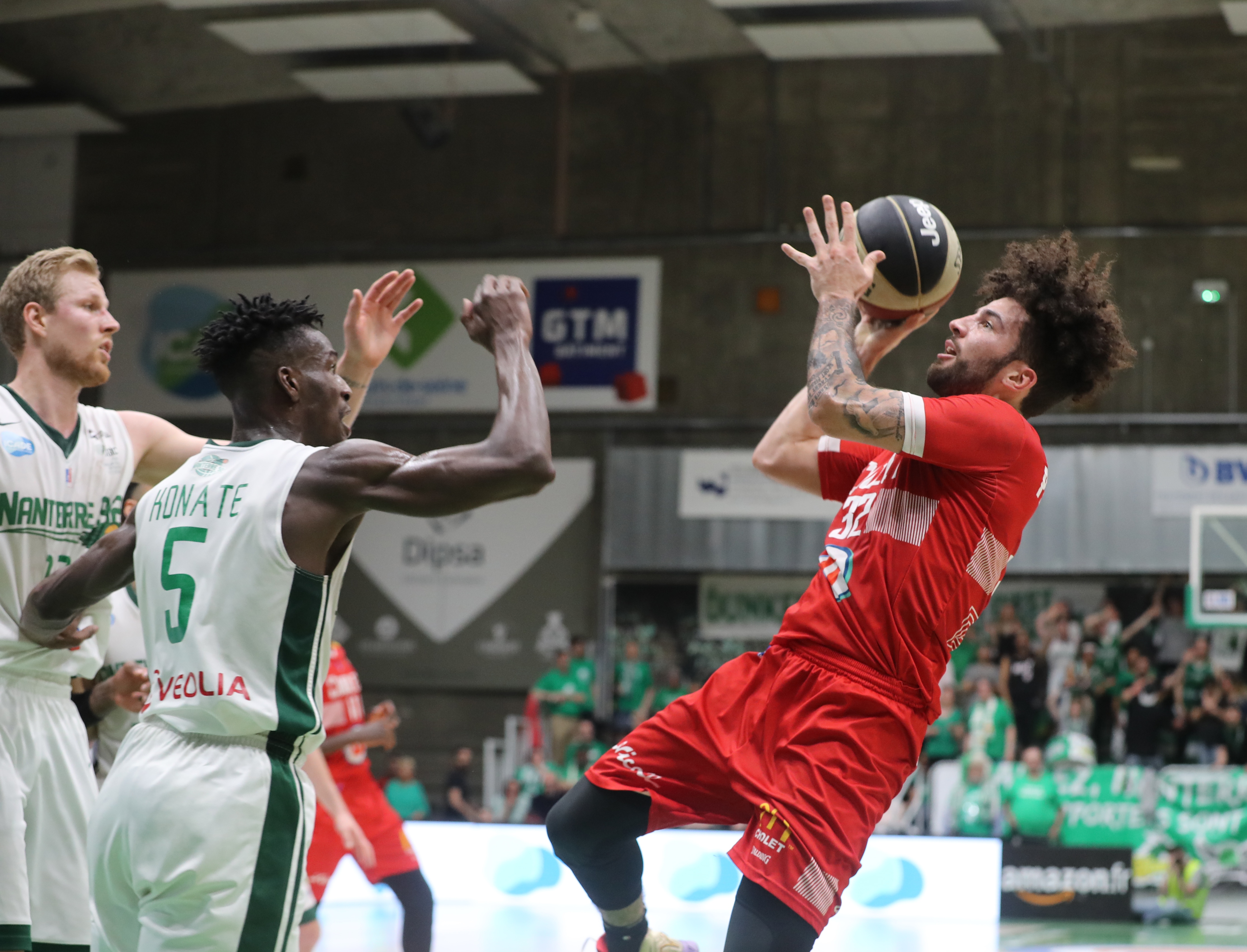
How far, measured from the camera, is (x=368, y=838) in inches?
285

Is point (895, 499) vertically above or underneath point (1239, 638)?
above

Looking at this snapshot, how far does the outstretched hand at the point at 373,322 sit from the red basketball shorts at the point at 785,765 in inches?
48.2

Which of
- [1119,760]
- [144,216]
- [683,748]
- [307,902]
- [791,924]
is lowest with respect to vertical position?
[1119,760]

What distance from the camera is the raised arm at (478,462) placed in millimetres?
2889

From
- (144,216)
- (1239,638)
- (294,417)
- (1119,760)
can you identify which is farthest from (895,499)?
(144,216)

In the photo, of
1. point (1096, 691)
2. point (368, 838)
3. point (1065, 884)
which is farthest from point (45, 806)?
point (1096, 691)

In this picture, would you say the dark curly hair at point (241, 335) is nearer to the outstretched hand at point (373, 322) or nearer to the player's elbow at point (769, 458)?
the outstretched hand at point (373, 322)

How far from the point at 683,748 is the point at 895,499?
2.92ft

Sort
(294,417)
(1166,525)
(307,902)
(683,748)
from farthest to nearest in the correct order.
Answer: (1166,525), (307,902), (683,748), (294,417)

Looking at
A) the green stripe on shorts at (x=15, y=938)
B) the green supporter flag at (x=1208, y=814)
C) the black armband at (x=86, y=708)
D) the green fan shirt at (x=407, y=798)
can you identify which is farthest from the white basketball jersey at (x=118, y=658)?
the green fan shirt at (x=407, y=798)

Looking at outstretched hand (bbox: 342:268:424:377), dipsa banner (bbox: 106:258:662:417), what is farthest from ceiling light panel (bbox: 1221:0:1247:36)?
outstretched hand (bbox: 342:268:424:377)

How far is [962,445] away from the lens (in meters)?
3.87

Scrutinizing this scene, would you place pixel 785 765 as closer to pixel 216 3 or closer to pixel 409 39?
pixel 216 3

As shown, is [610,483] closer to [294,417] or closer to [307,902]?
[307,902]
